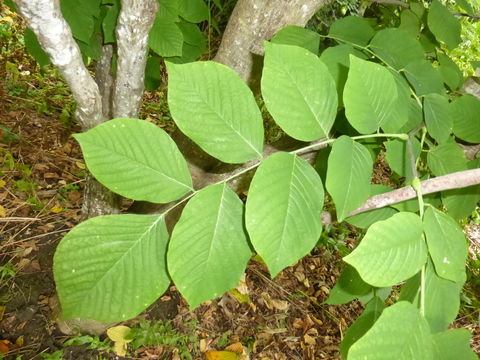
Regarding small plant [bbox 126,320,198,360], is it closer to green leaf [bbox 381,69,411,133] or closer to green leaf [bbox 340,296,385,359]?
green leaf [bbox 340,296,385,359]

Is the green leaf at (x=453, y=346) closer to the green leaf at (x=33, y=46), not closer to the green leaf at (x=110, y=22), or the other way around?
the green leaf at (x=110, y=22)

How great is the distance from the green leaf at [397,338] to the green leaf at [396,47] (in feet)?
2.64

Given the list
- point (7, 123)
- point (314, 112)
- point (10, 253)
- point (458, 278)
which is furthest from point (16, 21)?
point (458, 278)

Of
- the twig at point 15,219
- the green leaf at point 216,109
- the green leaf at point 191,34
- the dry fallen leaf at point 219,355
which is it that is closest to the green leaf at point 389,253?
the green leaf at point 216,109

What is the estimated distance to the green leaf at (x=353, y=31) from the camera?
119 centimetres

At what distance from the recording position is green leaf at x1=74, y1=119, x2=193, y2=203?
0.68 meters

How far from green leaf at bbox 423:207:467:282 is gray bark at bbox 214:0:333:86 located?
2.15ft

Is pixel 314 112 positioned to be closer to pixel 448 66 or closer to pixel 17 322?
pixel 448 66

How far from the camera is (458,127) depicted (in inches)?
46.9

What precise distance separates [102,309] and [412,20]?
1.63m

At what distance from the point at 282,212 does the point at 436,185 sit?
0.37 metres

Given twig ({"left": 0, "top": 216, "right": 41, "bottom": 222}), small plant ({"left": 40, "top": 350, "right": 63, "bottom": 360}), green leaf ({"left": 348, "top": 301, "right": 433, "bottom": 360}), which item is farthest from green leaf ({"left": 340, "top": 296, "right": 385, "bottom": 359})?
twig ({"left": 0, "top": 216, "right": 41, "bottom": 222})

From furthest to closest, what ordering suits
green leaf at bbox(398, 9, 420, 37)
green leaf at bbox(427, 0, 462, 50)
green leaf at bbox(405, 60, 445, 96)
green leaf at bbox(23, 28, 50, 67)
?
green leaf at bbox(398, 9, 420, 37) → green leaf at bbox(427, 0, 462, 50) → green leaf at bbox(23, 28, 50, 67) → green leaf at bbox(405, 60, 445, 96)

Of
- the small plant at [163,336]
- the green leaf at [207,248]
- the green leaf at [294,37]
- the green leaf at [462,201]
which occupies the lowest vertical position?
the small plant at [163,336]
